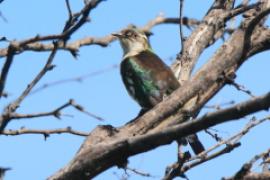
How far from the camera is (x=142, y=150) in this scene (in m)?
3.24

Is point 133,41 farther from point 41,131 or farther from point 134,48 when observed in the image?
point 41,131

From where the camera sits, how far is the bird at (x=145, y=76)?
6.00m

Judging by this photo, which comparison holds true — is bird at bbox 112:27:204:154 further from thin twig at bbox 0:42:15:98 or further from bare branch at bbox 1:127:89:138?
thin twig at bbox 0:42:15:98

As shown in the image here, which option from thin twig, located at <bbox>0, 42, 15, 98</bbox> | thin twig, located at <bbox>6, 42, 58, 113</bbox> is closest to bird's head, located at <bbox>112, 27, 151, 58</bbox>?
thin twig, located at <bbox>6, 42, 58, 113</bbox>

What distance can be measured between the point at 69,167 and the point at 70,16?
79 centimetres

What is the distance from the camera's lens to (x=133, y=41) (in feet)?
24.4

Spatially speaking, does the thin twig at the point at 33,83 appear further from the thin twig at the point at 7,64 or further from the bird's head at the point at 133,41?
the bird's head at the point at 133,41

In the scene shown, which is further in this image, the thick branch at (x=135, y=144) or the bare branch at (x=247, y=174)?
the bare branch at (x=247, y=174)

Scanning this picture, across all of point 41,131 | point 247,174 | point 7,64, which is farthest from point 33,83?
point 247,174

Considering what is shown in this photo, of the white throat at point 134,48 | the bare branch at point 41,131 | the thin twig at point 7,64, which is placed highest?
the white throat at point 134,48

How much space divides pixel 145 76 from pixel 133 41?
110 cm

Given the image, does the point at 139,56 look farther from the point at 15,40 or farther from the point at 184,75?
the point at 15,40

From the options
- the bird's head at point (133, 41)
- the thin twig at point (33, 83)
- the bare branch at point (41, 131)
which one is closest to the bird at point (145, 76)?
the bird's head at point (133, 41)

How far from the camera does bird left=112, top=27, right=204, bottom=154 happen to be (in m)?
6.00
